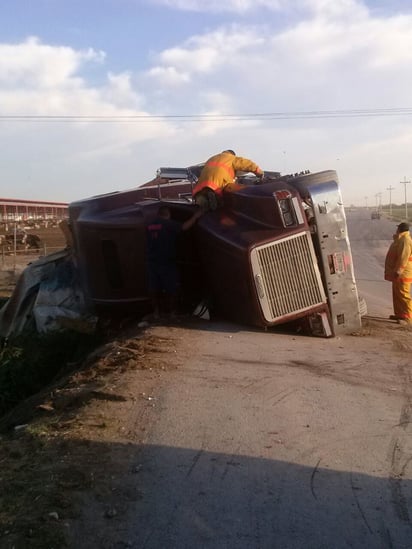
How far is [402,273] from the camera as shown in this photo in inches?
454

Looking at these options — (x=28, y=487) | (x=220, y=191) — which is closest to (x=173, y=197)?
(x=220, y=191)

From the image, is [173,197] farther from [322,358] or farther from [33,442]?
[33,442]

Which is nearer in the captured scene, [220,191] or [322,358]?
[322,358]

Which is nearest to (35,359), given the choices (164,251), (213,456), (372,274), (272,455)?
(164,251)

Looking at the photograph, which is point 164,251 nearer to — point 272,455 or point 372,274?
point 272,455

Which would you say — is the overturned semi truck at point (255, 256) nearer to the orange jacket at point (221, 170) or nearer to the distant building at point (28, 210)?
the orange jacket at point (221, 170)

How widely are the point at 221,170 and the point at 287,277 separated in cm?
193

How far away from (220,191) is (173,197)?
9.53 feet

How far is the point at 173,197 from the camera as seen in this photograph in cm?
1215

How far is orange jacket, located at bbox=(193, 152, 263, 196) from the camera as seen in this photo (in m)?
9.37

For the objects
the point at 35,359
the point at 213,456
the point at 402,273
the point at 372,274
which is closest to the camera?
the point at 213,456

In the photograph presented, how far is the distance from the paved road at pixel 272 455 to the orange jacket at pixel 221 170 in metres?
2.55

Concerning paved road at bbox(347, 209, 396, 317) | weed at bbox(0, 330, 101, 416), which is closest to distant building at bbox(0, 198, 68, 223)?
paved road at bbox(347, 209, 396, 317)

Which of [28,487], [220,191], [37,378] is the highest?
[220,191]
